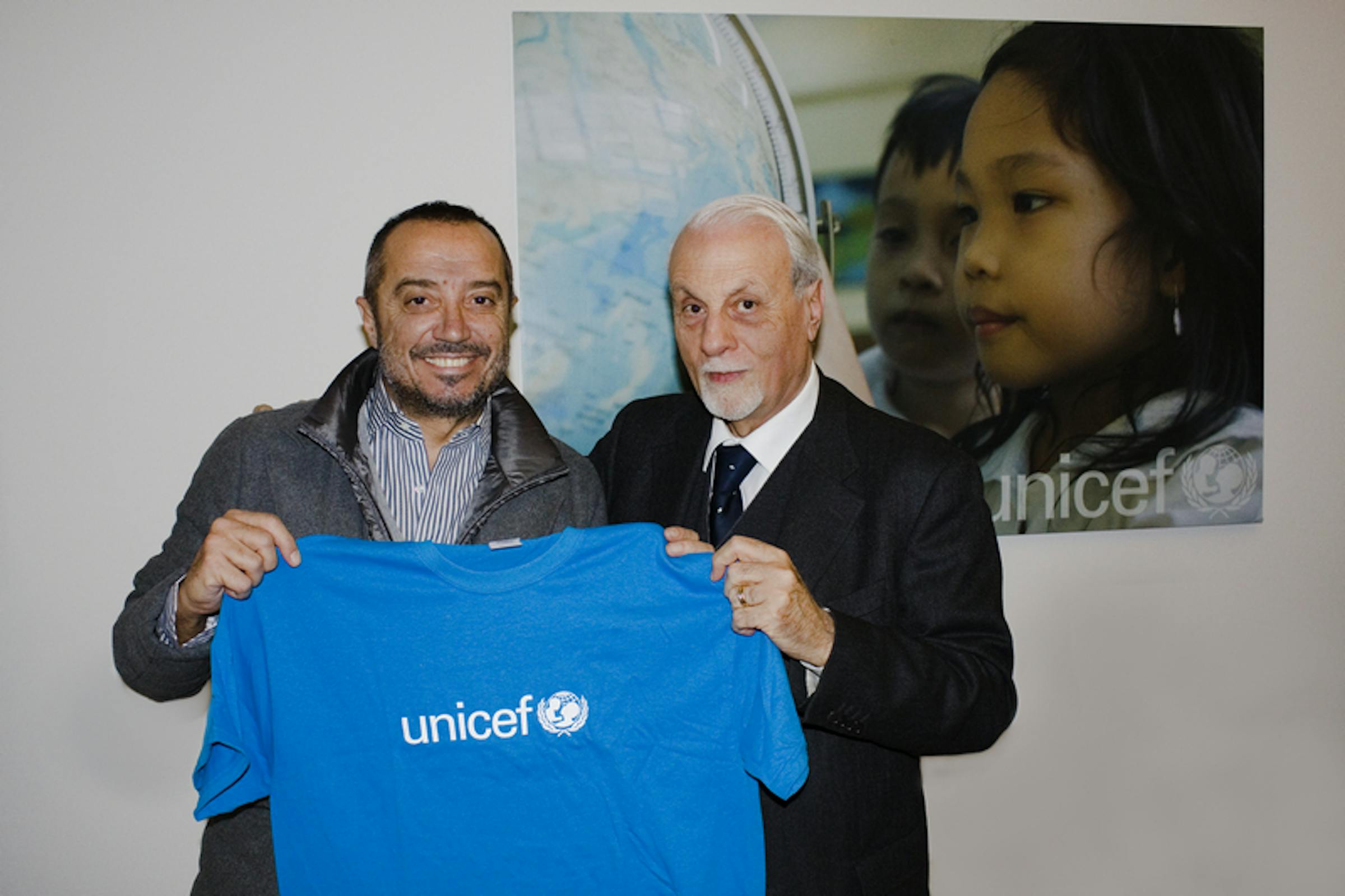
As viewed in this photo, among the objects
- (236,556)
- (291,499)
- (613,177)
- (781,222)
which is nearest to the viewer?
(236,556)

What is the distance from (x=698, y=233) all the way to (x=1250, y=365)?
1.99 m

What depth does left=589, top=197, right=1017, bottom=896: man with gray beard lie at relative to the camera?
1542mm

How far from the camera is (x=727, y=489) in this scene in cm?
172

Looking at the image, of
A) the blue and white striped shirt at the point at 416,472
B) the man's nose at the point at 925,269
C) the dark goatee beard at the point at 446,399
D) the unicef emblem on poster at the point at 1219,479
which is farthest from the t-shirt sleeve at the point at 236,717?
the unicef emblem on poster at the point at 1219,479

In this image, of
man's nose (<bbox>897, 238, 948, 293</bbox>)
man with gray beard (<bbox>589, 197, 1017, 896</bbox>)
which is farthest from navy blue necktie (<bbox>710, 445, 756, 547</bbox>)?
man's nose (<bbox>897, 238, 948, 293</bbox>)

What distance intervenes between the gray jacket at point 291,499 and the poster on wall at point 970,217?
87cm

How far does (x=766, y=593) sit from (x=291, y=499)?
2.59 feet

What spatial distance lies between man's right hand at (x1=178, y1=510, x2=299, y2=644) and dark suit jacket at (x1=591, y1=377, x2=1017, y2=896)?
2.28 ft

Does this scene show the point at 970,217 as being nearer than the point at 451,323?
No

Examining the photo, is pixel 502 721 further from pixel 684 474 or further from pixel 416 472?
pixel 684 474

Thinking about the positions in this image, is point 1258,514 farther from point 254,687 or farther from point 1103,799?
point 254,687

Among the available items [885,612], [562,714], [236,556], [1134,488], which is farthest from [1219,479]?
[236,556]

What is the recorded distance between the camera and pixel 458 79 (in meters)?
2.47

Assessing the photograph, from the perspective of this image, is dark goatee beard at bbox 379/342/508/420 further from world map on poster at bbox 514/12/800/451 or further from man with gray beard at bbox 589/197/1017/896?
world map on poster at bbox 514/12/800/451
